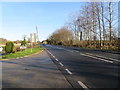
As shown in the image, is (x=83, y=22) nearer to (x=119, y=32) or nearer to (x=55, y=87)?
(x=119, y=32)

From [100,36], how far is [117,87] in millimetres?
33784

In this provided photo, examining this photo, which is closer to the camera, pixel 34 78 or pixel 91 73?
pixel 34 78

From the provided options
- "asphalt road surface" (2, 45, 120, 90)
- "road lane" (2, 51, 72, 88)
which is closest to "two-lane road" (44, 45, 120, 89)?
"asphalt road surface" (2, 45, 120, 90)

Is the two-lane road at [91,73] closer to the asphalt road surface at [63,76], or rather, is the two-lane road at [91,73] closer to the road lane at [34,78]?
the asphalt road surface at [63,76]

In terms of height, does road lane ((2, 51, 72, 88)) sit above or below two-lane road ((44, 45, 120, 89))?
below

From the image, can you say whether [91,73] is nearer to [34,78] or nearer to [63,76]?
[63,76]

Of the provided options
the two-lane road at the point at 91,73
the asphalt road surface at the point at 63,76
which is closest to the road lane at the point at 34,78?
the asphalt road surface at the point at 63,76

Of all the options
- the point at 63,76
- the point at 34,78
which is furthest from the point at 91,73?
the point at 34,78

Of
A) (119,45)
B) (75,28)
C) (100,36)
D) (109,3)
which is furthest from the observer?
(75,28)

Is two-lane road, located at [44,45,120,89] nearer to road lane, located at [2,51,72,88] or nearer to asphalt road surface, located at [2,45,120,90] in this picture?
asphalt road surface, located at [2,45,120,90]

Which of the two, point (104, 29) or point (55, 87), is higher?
point (104, 29)

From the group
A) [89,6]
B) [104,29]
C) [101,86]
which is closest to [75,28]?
[89,6]

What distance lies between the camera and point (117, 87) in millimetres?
5234

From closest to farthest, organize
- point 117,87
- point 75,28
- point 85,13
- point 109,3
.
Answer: point 117,87 → point 109,3 → point 85,13 → point 75,28
